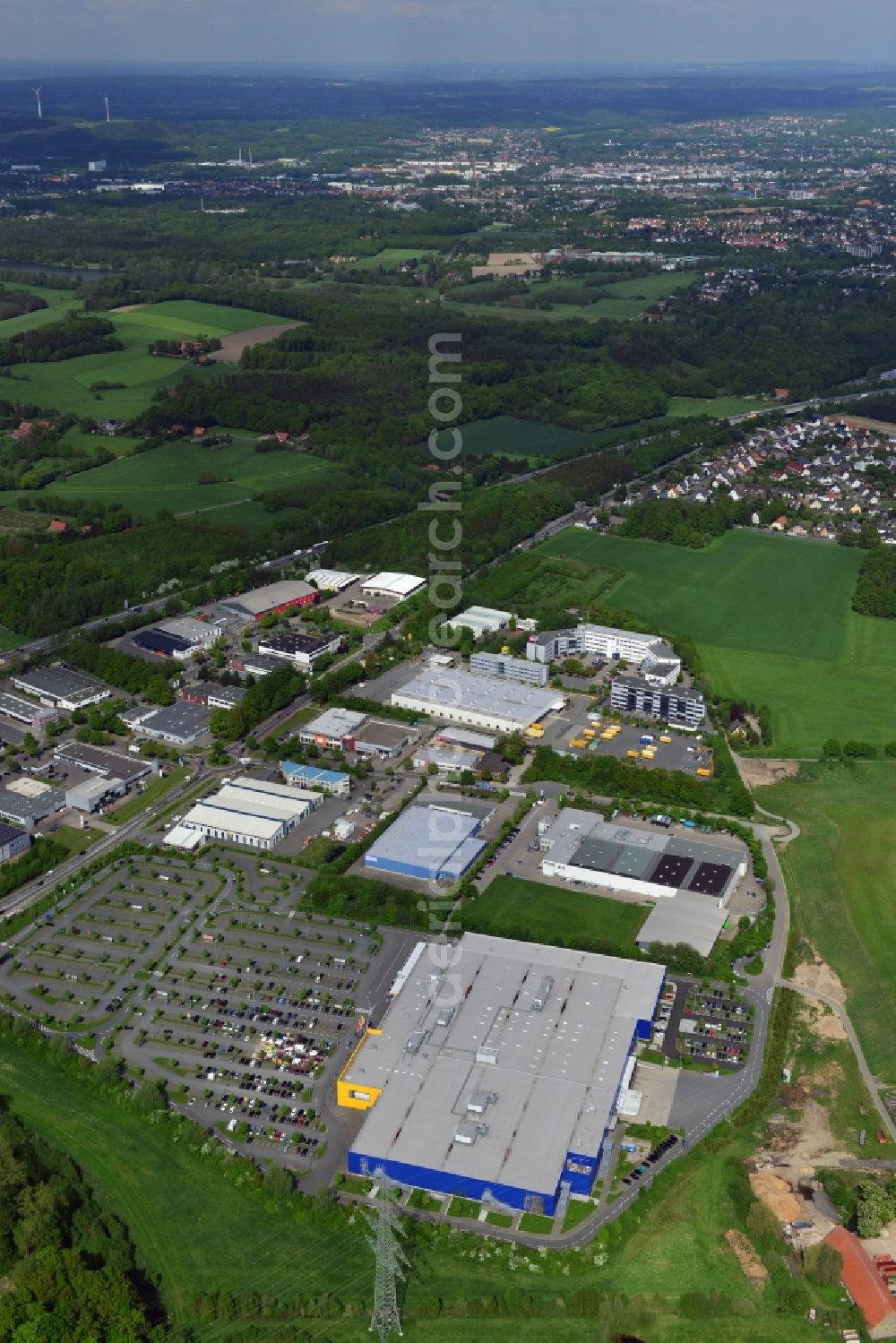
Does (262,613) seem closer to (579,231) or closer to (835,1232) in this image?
(835,1232)

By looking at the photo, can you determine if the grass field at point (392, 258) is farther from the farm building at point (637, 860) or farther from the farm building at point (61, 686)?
the farm building at point (637, 860)

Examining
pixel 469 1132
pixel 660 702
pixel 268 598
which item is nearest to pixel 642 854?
pixel 660 702

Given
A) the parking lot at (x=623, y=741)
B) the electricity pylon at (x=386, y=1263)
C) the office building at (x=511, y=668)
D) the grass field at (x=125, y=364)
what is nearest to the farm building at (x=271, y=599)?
the office building at (x=511, y=668)

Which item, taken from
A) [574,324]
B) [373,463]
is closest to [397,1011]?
[373,463]

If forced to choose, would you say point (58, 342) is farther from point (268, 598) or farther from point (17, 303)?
point (268, 598)

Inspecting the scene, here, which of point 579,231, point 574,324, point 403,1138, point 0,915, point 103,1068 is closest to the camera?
point 403,1138

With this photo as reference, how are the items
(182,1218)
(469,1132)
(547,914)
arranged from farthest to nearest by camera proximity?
1. (547,914)
2. (469,1132)
3. (182,1218)

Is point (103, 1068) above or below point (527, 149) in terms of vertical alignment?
below
